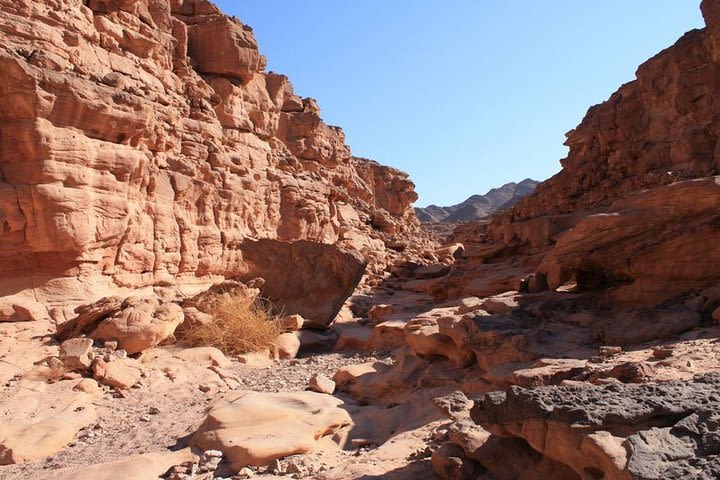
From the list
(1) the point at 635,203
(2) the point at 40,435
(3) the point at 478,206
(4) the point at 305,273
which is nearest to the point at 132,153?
(4) the point at 305,273

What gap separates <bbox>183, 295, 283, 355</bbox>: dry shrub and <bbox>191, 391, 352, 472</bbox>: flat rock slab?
3.51 metres

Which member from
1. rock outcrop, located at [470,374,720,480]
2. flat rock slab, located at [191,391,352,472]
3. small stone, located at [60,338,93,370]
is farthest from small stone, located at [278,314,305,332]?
rock outcrop, located at [470,374,720,480]

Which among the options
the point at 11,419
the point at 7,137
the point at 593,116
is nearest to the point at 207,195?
the point at 7,137

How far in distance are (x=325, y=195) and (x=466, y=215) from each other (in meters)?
49.5

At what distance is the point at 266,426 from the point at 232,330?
439cm

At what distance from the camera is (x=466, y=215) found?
6469 centimetres

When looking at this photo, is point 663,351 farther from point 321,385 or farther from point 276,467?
point 321,385

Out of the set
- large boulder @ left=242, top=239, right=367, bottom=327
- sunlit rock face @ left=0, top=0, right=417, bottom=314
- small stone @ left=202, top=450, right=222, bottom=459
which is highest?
sunlit rock face @ left=0, top=0, right=417, bottom=314

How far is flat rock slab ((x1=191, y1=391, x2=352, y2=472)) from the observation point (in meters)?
4.17

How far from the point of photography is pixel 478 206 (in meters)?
68.8

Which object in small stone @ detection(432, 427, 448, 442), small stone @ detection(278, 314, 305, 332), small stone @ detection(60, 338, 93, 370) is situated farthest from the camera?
small stone @ detection(278, 314, 305, 332)

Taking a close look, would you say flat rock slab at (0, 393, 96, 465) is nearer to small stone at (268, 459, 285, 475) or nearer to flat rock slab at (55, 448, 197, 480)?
flat rock slab at (55, 448, 197, 480)

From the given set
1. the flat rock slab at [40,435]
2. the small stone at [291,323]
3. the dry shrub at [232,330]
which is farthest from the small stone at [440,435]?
the small stone at [291,323]

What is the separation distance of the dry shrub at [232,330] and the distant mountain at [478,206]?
5161 centimetres
